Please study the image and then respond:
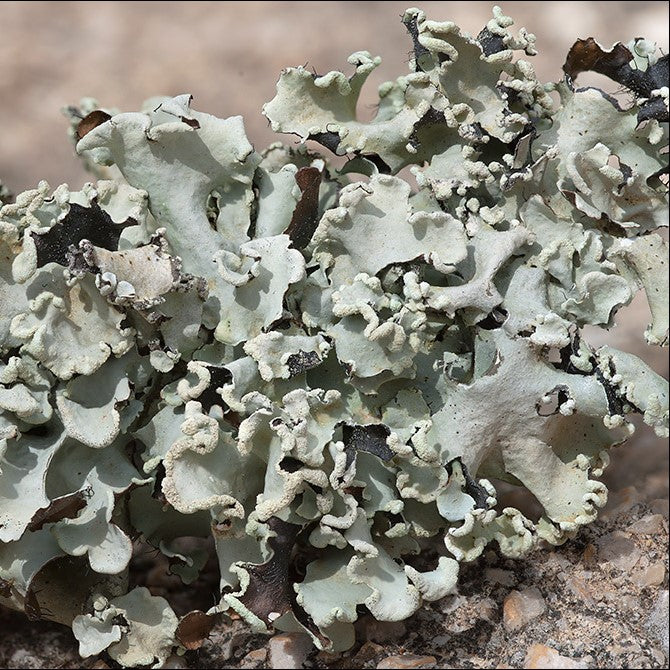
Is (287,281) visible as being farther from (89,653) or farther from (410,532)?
(89,653)

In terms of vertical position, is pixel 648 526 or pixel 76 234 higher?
pixel 76 234

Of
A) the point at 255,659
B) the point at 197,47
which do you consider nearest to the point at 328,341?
the point at 255,659

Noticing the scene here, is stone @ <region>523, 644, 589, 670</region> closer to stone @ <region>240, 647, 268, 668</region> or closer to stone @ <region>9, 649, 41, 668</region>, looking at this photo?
stone @ <region>240, 647, 268, 668</region>

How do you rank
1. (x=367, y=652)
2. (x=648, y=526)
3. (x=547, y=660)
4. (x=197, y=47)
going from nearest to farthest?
(x=547, y=660) < (x=367, y=652) < (x=648, y=526) < (x=197, y=47)

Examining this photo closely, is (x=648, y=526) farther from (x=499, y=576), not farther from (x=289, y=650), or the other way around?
(x=289, y=650)

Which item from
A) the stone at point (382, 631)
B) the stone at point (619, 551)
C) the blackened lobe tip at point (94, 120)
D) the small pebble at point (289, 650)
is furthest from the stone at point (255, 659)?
the blackened lobe tip at point (94, 120)

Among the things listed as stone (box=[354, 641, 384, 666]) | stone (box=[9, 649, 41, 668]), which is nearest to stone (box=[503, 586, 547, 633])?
stone (box=[354, 641, 384, 666])

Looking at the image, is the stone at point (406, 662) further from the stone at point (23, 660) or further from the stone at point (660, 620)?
the stone at point (23, 660)
